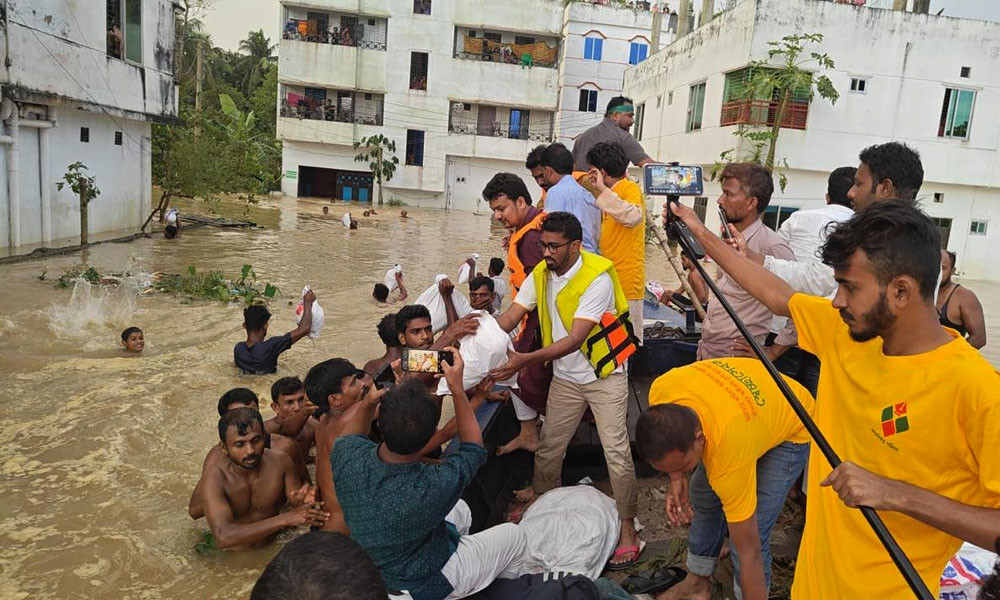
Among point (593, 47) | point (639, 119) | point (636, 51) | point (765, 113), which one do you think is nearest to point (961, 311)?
point (765, 113)

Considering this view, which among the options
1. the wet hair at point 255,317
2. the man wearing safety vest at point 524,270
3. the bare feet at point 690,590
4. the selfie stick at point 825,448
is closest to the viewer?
the selfie stick at point 825,448

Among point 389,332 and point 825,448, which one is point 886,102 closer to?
point 389,332

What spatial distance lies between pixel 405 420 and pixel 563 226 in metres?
1.51

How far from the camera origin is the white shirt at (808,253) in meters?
2.94

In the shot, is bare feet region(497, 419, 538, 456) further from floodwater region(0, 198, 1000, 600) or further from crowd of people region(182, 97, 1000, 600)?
floodwater region(0, 198, 1000, 600)

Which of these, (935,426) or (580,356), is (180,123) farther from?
(935,426)

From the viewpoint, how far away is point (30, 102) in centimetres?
1224

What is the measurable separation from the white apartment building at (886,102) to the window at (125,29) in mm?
14975

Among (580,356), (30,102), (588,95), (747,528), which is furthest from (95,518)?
(588,95)

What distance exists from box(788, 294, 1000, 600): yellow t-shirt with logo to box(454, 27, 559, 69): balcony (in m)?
32.0

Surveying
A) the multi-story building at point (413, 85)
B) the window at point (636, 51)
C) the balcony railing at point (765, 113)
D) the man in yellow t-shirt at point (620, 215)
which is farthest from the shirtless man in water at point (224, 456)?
the window at point (636, 51)

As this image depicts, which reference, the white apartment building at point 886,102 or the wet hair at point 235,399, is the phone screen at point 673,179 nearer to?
the wet hair at point 235,399

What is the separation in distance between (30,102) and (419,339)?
1191 cm

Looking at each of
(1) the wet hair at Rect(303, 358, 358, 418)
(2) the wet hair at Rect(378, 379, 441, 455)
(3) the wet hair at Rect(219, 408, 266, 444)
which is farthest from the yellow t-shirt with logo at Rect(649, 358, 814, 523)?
(3) the wet hair at Rect(219, 408, 266, 444)
